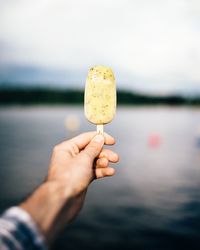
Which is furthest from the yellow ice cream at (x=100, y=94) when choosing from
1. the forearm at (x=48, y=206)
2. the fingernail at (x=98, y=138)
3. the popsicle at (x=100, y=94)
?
the forearm at (x=48, y=206)

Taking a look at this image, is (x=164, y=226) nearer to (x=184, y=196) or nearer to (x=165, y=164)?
(x=184, y=196)

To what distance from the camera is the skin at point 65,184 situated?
2167 millimetres

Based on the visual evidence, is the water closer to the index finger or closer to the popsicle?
the index finger

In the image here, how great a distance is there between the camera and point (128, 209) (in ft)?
61.1

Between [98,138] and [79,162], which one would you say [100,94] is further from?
[79,162]

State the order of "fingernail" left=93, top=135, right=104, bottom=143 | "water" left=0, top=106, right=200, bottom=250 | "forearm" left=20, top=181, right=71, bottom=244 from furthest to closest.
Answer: "water" left=0, top=106, right=200, bottom=250 < "fingernail" left=93, top=135, right=104, bottom=143 < "forearm" left=20, top=181, right=71, bottom=244

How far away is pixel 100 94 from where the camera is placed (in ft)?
11.1

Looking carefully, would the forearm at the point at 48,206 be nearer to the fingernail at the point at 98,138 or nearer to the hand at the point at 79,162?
the hand at the point at 79,162

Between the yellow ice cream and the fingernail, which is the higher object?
the yellow ice cream

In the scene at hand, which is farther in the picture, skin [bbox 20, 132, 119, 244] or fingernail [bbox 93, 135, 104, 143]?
fingernail [bbox 93, 135, 104, 143]

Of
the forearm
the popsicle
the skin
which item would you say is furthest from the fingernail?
the forearm

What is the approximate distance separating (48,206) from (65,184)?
30cm

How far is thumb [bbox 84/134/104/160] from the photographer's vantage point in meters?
3.07

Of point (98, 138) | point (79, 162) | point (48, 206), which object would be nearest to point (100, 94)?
point (98, 138)
